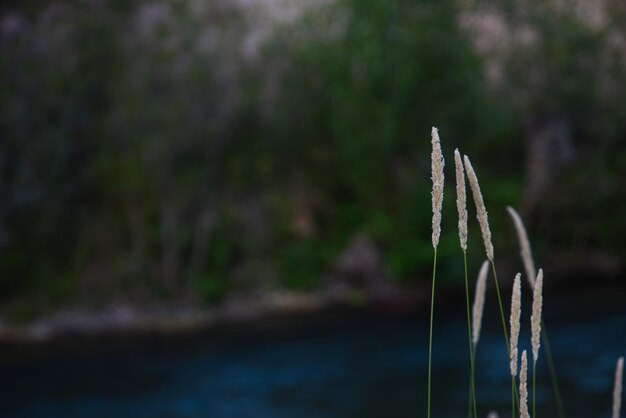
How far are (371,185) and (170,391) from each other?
8395mm

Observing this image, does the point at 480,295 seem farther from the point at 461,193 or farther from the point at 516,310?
the point at 461,193

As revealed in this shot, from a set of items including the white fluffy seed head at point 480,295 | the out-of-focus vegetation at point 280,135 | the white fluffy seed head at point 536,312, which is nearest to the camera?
the white fluffy seed head at point 536,312

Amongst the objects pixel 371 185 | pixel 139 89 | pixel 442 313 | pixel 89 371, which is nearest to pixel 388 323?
pixel 442 313

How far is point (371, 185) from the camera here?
63.5ft

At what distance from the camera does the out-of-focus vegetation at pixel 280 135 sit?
17891 millimetres

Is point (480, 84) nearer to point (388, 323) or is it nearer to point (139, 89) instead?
point (388, 323)

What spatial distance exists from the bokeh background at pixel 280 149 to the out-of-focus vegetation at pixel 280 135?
54mm

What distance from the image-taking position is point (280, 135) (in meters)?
20.0

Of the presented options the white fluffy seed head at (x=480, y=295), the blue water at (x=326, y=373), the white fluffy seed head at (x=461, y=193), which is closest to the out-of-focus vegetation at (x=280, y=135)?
the blue water at (x=326, y=373)

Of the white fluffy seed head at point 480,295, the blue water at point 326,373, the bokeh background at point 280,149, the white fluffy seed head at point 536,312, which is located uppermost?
the bokeh background at point 280,149

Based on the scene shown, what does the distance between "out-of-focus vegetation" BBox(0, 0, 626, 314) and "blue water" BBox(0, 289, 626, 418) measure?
3007 mm

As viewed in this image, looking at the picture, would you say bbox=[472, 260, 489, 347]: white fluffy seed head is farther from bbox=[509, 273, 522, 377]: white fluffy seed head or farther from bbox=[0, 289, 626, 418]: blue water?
bbox=[0, 289, 626, 418]: blue water

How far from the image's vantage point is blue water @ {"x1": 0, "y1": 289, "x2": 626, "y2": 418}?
11547 millimetres

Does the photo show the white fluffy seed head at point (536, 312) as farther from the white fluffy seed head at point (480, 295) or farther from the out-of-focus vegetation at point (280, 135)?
the out-of-focus vegetation at point (280, 135)
